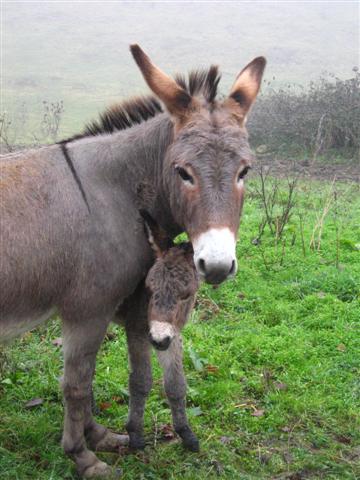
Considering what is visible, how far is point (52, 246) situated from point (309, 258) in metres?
4.75

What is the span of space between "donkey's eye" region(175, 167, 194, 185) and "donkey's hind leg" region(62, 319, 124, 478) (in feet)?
3.42

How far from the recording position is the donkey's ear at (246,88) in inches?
131

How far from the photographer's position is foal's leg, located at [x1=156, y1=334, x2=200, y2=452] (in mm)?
3678

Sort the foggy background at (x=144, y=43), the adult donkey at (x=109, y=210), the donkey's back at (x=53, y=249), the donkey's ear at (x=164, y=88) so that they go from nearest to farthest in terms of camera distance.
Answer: the adult donkey at (x=109, y=210) → the donkey's back at (x=53, y=249) → the donkey's ear at (x=164, y=88) → the foggy background at (x=144, y=43)

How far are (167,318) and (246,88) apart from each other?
→ 1.58 m

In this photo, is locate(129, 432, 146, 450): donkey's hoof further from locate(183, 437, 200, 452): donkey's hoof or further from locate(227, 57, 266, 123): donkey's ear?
locate(227, 57, 266, 123): donkey's ear

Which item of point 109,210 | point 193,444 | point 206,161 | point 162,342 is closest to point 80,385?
point 162,342

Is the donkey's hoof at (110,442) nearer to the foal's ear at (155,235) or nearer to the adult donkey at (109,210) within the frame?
the adult donkey at (109,210)

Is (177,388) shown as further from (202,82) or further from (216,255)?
(202,82)

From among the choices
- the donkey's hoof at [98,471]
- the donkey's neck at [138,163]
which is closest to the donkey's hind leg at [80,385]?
the donkey's hoof at [98,471]

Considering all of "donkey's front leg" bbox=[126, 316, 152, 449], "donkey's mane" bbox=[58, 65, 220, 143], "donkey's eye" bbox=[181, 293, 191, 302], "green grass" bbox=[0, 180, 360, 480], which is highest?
"donkey's mane" bbox=[58, 65, 220, 143]

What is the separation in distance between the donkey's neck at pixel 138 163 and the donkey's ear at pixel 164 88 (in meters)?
0.21

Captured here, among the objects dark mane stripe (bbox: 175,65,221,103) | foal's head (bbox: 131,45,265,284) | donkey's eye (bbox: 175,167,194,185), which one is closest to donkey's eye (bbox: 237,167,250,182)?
foal's head (bbox: 131,45,265,284)

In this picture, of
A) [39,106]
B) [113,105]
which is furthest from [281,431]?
[39,106]
